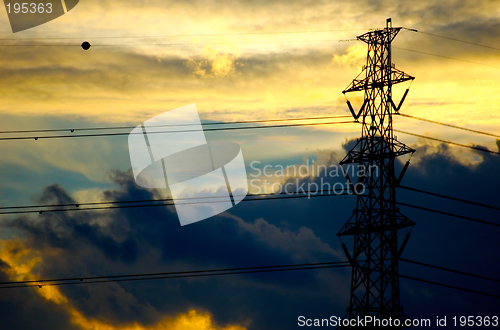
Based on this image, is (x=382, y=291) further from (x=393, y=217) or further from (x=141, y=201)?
(x=141, y=201)

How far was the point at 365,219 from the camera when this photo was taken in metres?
40.4

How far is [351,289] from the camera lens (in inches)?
1597

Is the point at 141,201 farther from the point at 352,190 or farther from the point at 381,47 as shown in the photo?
the point at 381,47

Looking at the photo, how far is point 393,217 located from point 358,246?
3583 millimetres

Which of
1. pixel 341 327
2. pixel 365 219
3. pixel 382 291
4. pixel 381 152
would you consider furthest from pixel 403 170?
pixel 341 327

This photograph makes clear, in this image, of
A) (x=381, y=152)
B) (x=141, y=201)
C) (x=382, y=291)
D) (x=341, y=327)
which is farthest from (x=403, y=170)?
(x=141, y=201)

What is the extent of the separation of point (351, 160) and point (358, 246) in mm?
6839

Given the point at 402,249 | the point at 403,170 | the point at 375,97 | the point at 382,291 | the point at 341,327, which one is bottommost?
the point at 341,327

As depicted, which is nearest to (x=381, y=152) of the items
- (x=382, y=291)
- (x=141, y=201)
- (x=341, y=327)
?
(x=382, y=291)

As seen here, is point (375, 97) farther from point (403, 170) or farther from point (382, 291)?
point (382, 291)

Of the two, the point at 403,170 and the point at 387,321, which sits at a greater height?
the point at 403,170

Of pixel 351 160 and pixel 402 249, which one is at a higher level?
pixel 351 160

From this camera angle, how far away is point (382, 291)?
39.8 m

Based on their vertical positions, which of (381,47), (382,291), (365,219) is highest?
(381,47)
